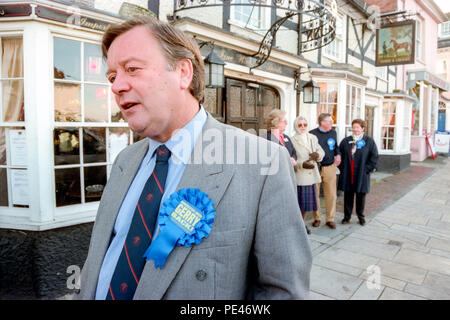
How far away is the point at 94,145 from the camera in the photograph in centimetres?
349

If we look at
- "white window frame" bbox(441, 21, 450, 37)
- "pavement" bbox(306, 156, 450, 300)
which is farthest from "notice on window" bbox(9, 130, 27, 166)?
"white window frame" bbox(441, 21, 450, 37)

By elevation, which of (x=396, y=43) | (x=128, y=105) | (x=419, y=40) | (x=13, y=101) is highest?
(x=419, y=40)

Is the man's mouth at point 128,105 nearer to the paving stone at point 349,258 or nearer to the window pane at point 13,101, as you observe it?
the window pane at point 13,101

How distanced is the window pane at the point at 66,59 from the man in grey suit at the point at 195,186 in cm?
226

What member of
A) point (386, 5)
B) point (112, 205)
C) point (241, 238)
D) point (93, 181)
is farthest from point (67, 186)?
point (386, 5)

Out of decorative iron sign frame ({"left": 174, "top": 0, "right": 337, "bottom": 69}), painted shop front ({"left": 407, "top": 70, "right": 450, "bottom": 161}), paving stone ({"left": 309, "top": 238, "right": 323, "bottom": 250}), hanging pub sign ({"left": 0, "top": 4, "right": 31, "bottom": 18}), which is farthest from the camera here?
painted shop front ({"left": 407, "top": 70, "right": 450, "bottom": 161})

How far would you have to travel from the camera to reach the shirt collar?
123 centimetres

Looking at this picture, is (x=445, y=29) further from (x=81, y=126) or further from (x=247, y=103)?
(x=81, y=126)

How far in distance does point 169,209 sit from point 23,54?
9.77 feet

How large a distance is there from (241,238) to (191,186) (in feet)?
0.91

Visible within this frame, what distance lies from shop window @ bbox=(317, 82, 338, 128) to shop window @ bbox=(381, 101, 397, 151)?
5.68 m

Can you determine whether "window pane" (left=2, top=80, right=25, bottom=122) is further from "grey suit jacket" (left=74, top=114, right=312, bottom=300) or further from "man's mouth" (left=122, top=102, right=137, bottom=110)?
"grey suit jacket" (left=74, top=114, right=312, bottom=300)

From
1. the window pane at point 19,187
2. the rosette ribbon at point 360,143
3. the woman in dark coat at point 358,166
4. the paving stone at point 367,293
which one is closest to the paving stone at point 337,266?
the paving stone at point 367,293
